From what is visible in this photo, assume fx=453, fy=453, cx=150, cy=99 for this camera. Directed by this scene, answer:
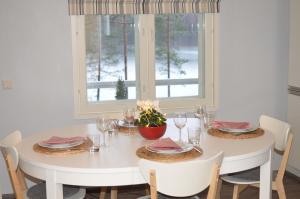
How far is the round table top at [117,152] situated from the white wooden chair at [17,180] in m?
0.06

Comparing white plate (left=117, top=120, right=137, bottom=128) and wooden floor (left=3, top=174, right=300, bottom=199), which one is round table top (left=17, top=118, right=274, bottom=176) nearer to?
white plate (left=117, top=120, right=137, bottom=128)

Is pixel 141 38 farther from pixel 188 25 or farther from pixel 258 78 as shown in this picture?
pixel 258 78

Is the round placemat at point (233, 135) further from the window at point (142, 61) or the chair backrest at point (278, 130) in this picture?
the window at point (142, 61)

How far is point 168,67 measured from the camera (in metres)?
4.57

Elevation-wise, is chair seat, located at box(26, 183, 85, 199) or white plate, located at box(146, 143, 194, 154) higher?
white plate, located at box(146, 143, 194, 154)

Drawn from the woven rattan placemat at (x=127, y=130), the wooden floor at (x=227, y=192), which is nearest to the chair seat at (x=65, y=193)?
the woven rattan placemat at (x=127, y=130)

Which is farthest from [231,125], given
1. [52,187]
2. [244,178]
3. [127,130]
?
[52,187]

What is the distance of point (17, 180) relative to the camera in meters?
2.68

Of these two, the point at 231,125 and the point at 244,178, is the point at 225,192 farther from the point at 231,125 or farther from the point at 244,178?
the point at 231,125

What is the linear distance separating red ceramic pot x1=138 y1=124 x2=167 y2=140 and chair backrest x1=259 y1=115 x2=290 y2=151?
866 mm

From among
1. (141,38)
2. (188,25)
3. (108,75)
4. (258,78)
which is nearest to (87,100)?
(108,75)

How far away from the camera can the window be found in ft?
14.2

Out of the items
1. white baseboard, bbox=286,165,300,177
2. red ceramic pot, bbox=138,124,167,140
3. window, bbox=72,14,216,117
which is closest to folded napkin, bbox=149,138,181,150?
red ceramic pot, bbox=138,124,167,140

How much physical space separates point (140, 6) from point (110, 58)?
0.59 m
